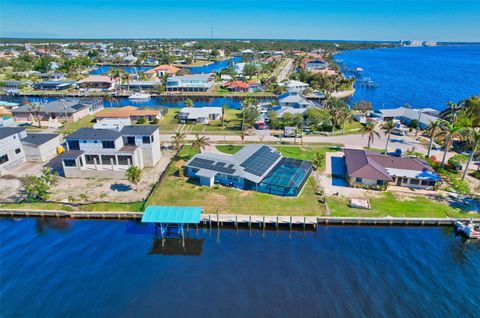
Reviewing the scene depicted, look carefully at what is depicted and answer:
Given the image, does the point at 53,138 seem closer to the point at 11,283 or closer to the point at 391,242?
the point at 11,283

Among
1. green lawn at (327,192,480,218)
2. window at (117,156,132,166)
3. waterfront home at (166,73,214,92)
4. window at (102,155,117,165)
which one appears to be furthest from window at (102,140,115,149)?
waterfront home at (166,73,214,92)

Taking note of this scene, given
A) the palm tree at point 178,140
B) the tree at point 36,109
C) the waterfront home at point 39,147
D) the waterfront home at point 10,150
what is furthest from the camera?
the tree at point 36,109

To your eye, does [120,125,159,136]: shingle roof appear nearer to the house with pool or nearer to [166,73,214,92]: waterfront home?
the house with pool

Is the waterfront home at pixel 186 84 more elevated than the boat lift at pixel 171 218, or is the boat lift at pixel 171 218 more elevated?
the waterfront home at pixel 186 84

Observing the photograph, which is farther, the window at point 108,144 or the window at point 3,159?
the window at point 3,159

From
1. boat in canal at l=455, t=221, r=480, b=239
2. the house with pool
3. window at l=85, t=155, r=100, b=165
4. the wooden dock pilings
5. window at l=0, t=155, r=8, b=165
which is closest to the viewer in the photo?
boat in canal at l=455, t=221, r=480, b=239

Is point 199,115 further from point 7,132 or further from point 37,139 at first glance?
point 7,132

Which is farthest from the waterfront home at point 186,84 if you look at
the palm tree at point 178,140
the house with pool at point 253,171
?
the house with pool at point 253,171

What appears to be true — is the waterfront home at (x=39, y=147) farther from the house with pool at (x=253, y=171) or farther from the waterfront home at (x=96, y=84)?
the waterfront home at (x=96, y=84)
